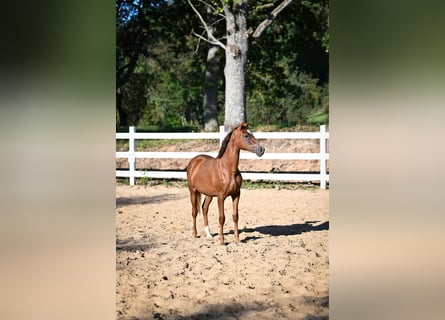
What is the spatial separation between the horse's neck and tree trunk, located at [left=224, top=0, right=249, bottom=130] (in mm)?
3452

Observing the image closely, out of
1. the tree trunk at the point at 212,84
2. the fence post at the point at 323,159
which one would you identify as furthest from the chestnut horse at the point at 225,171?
the tree trunk at the point at 212,84

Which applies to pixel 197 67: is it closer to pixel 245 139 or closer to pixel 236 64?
pixel 236 64

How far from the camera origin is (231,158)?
362 centimetres

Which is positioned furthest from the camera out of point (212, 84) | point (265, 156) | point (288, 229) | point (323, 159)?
point (212, 84)

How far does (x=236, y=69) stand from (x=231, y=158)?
3.67 m

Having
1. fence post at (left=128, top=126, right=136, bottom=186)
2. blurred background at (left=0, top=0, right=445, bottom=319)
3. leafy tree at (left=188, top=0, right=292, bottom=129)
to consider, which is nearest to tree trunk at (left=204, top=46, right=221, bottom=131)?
leafy tree at (left=188, top=0, right=292, bottom=129)

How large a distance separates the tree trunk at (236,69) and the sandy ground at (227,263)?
1.79 meters

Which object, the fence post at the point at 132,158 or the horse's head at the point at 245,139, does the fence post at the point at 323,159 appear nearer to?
the fence post at the point at 132,158

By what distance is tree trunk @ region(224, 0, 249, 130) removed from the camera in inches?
280

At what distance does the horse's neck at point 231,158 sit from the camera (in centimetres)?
360
